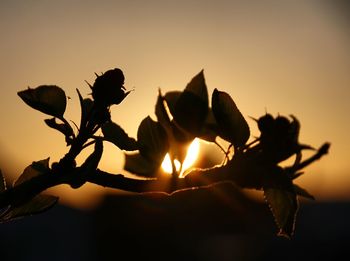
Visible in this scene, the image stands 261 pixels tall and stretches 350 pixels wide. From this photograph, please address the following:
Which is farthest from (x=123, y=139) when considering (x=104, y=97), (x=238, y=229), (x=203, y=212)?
(x=238, y=229)

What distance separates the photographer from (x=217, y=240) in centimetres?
2722

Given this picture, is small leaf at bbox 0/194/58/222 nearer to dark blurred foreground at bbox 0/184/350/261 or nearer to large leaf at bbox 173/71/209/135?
large leaf at bbox 173/71/209/135

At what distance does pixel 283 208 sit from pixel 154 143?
0.24 metres

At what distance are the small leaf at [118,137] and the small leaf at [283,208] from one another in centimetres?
24

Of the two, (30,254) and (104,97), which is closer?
(104,97)

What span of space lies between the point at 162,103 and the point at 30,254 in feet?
99.6

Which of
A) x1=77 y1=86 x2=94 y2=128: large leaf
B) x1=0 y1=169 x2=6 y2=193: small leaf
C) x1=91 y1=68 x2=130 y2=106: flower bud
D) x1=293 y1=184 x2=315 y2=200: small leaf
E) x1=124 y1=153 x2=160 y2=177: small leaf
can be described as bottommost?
x1=0 y1=169 x2=6 y2=193: small leaf

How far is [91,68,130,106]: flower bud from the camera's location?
0.96 meters

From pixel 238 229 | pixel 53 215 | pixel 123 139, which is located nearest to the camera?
pixel 123 139

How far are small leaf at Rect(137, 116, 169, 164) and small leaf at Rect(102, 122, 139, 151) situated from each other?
0.02 metres

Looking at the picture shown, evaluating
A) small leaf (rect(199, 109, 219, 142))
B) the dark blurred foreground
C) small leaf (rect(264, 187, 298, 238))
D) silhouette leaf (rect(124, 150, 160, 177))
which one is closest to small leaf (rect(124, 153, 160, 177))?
silhouette leaf (rect(124, 150, 160, 177))

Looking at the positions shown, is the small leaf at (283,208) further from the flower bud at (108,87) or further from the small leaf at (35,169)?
the small leaf at (35,169)

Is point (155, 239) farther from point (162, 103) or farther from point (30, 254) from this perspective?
point (162, 103)

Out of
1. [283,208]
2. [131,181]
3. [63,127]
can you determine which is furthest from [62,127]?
[283,208]
